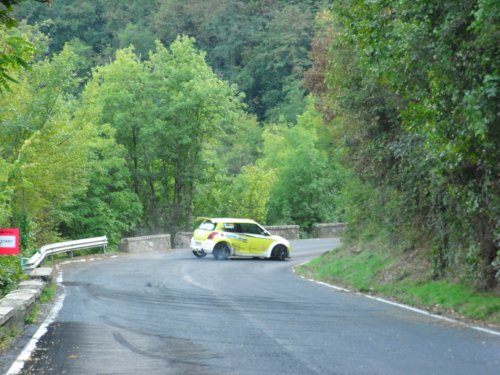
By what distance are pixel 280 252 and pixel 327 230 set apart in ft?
65.7

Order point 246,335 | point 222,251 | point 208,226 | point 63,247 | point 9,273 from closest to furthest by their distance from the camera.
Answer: point 246,335
point 9,273
point 63,247
point 222,251
point 208,226

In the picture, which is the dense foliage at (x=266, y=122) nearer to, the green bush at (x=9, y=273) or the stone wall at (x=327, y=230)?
the green bush at (x=9, y=273)

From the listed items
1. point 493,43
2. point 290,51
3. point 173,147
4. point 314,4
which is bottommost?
point 493,43

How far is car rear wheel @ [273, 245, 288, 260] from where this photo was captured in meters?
33.0

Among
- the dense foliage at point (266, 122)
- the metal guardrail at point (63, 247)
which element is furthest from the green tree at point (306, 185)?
the metal guardrail at point (63, 247)

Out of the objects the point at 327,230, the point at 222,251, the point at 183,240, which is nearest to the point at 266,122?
the point at 327,230

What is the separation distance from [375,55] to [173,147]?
35865mm

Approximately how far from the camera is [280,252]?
108 ft

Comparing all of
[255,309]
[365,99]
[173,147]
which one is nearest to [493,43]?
[255,309]

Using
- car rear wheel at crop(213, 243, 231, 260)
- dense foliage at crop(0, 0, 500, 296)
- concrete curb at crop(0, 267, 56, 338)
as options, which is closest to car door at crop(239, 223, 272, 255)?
car rear wheel at crop(213, 243, 231, 260)

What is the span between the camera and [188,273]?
81.0 ft

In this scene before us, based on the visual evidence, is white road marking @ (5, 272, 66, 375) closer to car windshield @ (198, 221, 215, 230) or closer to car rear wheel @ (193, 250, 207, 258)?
car windshield @ (198, 221, 215, 230)

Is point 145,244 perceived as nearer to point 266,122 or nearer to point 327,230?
point 327,230

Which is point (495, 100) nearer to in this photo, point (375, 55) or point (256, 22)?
point (375, 55)
